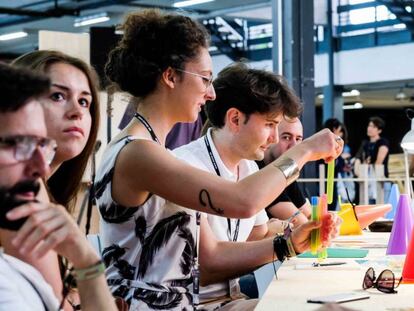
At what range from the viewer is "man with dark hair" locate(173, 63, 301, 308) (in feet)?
9.41

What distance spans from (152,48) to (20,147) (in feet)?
3.72

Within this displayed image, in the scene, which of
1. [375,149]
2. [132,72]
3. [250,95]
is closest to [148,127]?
[132,72]

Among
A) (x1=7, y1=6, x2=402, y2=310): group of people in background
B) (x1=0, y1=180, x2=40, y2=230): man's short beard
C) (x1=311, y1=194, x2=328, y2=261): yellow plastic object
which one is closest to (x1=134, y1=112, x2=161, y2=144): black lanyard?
(x1=7, y1=6, x2=402, y2=310): group of people in background

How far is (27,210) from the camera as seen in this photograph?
3.66ft

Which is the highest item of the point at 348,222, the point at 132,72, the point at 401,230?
the point at 132,72

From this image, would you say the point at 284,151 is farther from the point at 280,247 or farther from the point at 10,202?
the point at 10,202

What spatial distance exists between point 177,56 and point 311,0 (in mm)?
5310

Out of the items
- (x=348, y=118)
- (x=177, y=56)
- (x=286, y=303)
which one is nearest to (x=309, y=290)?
(x=286, y=303)

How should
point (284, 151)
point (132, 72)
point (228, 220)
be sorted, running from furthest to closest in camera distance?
point (284, 151) < point (228, 220) < point (132, 72)

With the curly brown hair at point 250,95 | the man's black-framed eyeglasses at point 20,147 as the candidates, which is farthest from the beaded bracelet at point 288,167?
the man's black-framed eyeglasses at point 20,147

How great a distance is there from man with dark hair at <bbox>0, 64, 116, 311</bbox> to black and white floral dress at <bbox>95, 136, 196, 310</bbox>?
81 cm

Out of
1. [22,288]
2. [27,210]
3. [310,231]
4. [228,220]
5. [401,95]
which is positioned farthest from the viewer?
[401,95]

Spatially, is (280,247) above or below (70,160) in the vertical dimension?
below

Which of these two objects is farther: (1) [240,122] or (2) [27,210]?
(1) [240,122]
